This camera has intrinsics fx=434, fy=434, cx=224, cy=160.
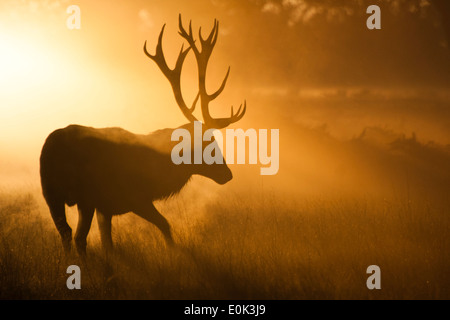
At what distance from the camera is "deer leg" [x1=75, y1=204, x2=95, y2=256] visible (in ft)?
15.9

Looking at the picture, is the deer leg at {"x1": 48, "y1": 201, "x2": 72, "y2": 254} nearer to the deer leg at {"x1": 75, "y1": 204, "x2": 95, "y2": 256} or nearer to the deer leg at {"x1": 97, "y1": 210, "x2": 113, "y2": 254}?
the deer leg at {"x1": 75, "y1": 204, "x2": 95, "y2": 256}

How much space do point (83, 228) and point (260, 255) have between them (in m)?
1.99

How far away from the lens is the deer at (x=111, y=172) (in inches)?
191

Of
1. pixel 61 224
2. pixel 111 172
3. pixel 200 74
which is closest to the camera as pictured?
pixel 61 224

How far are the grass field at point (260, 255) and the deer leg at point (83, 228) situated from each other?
0.43 feet

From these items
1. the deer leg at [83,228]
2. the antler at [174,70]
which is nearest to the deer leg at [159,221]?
the deer leg at [83,228]

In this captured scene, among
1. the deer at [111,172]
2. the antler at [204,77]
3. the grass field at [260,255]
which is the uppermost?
the antler at [204,77]

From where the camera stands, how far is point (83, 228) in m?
4.84

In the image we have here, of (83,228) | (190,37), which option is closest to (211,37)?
(190,37)

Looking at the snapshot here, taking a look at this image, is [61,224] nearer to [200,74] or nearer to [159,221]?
[159,221]

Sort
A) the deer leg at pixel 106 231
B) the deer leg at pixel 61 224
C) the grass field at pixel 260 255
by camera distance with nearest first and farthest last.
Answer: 1. the grass field at pixel 260 255
2. the deer leg at pixel 61 224
3. the deer leg at pixel 106 231

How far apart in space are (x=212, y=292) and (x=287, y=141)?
23.1 ft

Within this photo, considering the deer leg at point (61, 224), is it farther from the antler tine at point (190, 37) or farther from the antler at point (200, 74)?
the antler tine at point (190, 37)

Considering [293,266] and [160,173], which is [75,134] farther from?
[293,266]
